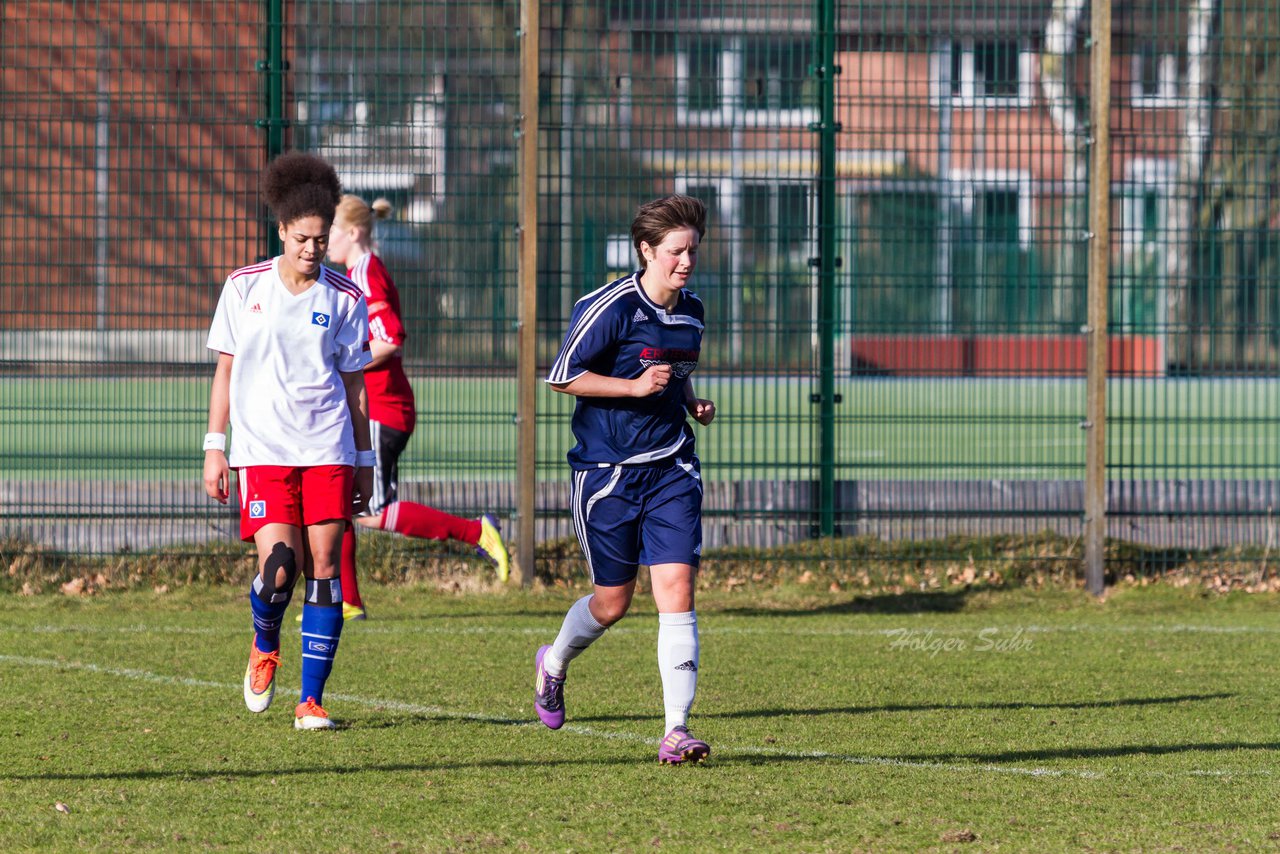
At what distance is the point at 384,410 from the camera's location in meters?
8.83

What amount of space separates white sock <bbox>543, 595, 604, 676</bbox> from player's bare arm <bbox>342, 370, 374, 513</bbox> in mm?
924

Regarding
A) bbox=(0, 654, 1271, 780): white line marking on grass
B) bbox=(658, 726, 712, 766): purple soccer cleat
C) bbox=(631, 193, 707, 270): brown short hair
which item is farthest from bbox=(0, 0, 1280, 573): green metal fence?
bbox=(658, 726, 712, 766): purple soccer cleat

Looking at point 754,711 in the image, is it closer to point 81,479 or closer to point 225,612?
point 225,612

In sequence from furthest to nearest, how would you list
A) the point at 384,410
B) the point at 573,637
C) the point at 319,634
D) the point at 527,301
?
the point at 527,301, the point at 384,410, the point at 319,634, the point at 573,637

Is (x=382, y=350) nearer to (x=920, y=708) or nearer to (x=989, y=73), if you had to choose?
(x=920, y=708)

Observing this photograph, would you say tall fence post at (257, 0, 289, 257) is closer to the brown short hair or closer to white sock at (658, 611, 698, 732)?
the brown short hair

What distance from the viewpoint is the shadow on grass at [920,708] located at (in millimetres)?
6555

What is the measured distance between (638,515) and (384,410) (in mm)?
3348

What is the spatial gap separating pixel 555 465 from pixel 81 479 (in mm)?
2925

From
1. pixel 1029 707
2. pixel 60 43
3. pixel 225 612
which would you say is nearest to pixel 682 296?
pixel 1029 707

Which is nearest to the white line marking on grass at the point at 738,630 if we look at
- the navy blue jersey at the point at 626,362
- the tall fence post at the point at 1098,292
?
the tall fence post at the point at 1098,292

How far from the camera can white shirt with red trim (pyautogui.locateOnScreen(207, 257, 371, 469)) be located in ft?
20.0

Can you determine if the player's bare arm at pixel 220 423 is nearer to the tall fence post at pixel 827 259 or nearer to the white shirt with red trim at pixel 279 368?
the white shirt with red trim at pixel 279 368

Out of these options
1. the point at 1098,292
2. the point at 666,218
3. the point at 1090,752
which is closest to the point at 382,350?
the point at 666,218
